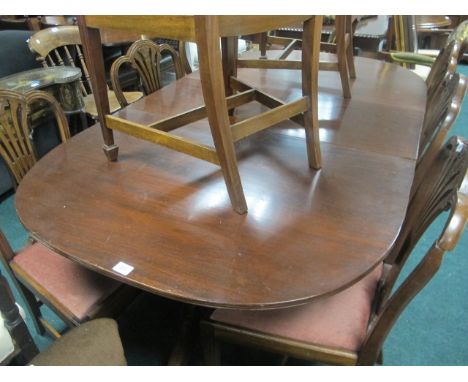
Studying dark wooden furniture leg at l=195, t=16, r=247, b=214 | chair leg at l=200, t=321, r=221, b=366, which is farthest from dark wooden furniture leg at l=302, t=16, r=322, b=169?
chair leg at l=200, t=321, r=221, b=366

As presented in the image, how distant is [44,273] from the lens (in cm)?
104

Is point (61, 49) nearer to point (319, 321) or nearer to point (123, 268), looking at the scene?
point (123, 268)

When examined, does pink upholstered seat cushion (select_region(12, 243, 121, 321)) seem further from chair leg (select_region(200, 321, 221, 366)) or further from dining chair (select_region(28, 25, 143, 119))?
dining chair (select_region(28, 25, 143, 119))

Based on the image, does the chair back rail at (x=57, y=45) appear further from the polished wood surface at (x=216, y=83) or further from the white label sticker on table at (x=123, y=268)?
the white label sticker on table at (x=123, y=268)

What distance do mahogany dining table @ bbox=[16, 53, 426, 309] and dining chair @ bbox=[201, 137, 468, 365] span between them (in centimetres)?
8

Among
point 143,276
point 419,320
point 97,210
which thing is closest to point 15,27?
point 97,210

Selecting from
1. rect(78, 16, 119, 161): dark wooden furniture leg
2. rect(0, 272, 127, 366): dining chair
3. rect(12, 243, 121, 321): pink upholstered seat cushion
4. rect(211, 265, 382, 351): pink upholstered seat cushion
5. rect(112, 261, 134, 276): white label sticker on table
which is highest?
rect(78, 16, 119, 161): dark wooden furniture leg

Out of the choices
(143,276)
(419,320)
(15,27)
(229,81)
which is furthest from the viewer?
(15,27)

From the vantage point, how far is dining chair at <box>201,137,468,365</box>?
82 cm

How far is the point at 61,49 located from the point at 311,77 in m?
2.47

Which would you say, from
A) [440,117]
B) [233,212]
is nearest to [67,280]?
[233,212]

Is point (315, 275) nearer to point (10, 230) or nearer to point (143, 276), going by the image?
point (143, 276)

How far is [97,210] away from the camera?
0.84 m
